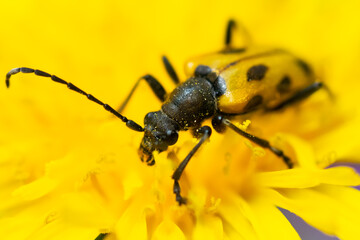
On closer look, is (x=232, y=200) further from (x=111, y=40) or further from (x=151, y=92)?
(x=111, y=40)

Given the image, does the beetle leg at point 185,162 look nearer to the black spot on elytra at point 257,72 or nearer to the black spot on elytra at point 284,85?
the black spot on elytra at point 257,72

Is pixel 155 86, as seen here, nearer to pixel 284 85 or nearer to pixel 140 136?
pixel 140 136

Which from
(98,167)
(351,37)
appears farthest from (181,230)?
(351,37)

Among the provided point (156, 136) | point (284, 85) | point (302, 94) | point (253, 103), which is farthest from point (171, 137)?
point (302, 94)

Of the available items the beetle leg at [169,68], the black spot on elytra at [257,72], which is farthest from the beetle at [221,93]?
the beetle leg at [169,68]

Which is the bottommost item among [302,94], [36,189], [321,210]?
[321,210]

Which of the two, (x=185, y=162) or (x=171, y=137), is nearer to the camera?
(x=185, y=162)

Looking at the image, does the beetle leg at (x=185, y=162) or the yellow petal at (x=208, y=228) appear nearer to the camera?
the yellow petal at (x=208, y=228)

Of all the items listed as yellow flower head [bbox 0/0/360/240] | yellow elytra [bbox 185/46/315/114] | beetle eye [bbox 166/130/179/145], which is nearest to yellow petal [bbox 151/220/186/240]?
yellow flower head [bbox 0/0/360/240]
